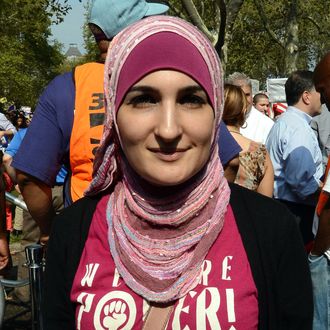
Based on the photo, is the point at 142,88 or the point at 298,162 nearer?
the point at 142,88

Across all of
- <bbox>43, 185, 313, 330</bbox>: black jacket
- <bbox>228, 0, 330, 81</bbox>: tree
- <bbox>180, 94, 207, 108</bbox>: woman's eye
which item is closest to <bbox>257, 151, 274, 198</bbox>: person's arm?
<bbox>43, 185, 313, 330</bbox>: black jacket

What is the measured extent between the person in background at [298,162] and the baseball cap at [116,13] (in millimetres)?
2371


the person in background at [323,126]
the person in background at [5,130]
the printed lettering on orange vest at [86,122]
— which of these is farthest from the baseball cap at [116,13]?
the person in background at [5,130]

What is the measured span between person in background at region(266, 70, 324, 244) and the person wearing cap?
223cm

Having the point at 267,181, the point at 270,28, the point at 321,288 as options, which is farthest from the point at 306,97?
the point at 270,28

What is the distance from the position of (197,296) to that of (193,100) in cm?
48

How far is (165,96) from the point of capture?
5.07 feet

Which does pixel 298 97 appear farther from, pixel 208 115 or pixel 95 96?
pixel 208 115

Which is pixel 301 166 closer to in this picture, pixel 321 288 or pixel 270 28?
pixel 321 288

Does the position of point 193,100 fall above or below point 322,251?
above

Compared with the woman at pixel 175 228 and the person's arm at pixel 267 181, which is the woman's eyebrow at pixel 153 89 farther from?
the person's arm at pixel 267 181

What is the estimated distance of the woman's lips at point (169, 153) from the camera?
154 cm

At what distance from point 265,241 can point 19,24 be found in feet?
102

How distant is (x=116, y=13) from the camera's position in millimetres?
2604
